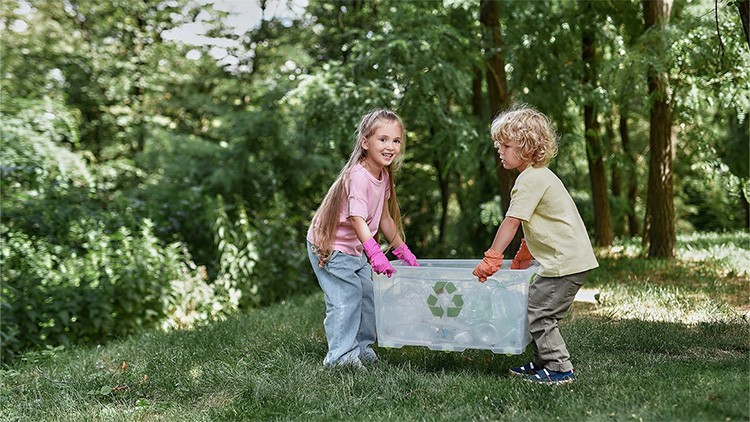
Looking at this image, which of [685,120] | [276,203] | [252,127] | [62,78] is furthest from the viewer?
[62,78]

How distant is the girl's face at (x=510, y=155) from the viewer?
140 inches

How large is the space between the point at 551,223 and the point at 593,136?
19.5 ft

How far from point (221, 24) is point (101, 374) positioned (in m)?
11.8

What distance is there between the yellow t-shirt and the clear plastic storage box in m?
0.14

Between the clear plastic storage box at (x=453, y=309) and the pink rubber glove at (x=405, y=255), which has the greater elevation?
the pink rubber glove at (x=405, y=255)

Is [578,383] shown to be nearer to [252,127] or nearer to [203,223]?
[203,223]

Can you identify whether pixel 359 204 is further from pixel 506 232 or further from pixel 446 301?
pixel 506 232

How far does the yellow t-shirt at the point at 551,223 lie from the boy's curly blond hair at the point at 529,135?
3.3 inches

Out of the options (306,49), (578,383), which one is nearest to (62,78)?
(306,49)

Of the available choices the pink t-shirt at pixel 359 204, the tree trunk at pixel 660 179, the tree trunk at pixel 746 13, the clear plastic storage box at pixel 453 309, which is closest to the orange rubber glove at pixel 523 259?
the clear plastic storage box at pixel 453 309

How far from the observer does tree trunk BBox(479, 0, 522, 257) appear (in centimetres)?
748

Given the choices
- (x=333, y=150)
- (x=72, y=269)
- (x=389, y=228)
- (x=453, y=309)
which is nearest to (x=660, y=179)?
(x=333, y=150)

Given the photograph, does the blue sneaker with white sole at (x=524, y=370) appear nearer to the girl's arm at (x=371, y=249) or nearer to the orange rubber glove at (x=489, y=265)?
the orange rubber glove at (x=489, y=265)

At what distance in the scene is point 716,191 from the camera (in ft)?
52.2
